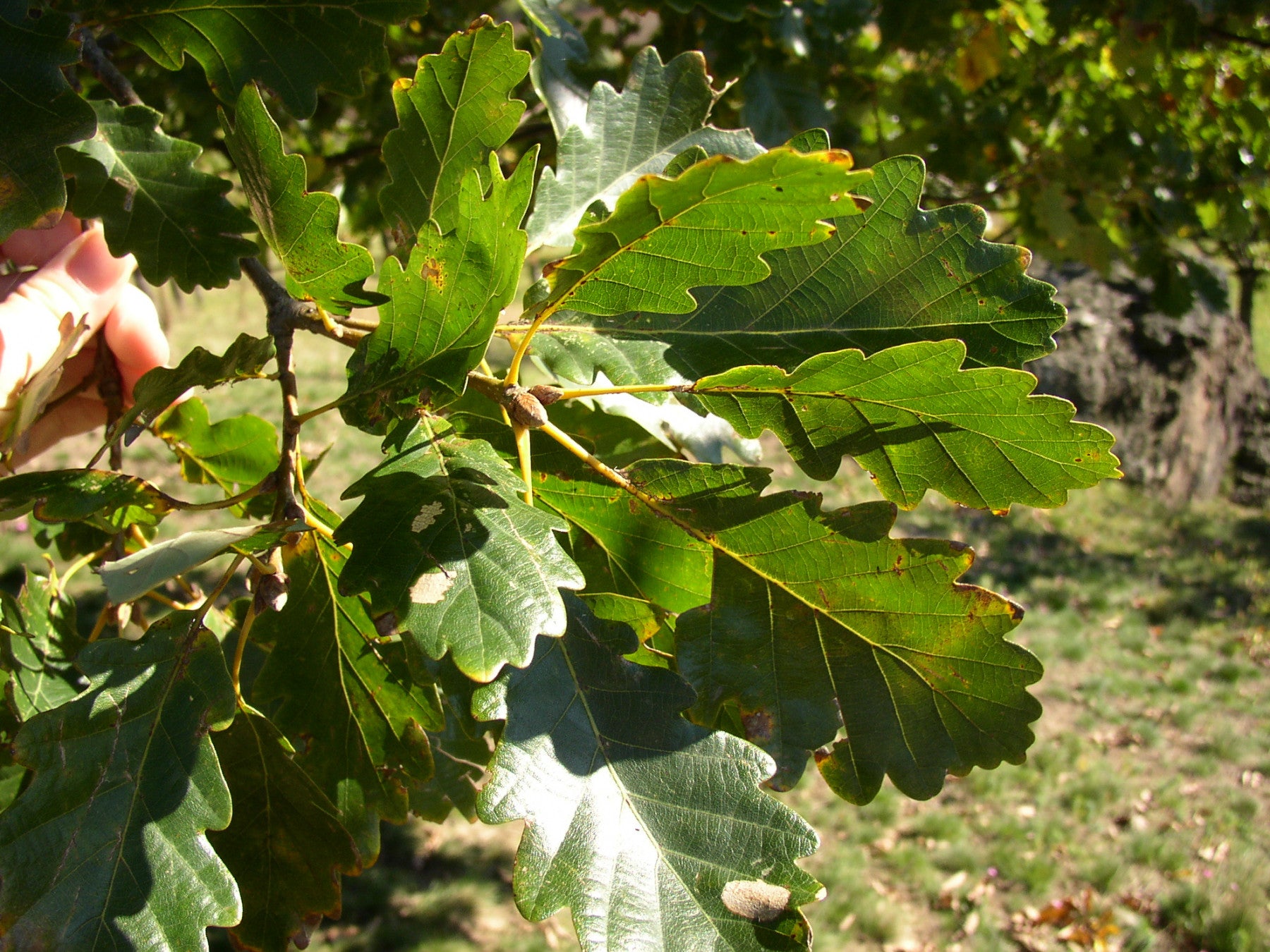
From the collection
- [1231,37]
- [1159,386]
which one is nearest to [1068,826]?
[1231,37]

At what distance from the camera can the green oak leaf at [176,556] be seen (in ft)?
2.47

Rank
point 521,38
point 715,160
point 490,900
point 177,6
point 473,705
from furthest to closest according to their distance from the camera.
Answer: point 490,900 → point 521,38 → point 177,6 → point 473,705 → point 715,160

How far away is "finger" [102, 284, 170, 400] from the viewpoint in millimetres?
1452

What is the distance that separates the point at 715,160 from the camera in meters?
0.72

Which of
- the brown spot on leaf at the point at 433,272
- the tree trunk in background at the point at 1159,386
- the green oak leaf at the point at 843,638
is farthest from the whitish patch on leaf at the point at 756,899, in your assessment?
the tree trunk in background at the point at 1159,386

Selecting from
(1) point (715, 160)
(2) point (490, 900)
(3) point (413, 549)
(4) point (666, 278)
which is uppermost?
(1) point (715, 160)

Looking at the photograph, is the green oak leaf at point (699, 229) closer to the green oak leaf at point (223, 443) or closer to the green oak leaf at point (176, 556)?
the green oak leaf at point (176, 556)

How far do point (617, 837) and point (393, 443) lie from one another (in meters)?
0.42

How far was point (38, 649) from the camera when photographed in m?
1.14

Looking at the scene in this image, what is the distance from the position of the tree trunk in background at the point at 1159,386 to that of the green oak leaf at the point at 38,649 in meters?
7.12

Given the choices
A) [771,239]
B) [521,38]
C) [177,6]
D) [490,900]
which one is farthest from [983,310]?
[490,900]

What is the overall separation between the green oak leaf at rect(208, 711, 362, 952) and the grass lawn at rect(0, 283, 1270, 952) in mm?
2433

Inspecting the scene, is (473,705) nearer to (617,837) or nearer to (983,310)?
(617,837)

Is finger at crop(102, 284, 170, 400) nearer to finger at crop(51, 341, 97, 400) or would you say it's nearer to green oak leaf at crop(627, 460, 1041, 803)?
finger at crop(51, 341, 97, 400)
